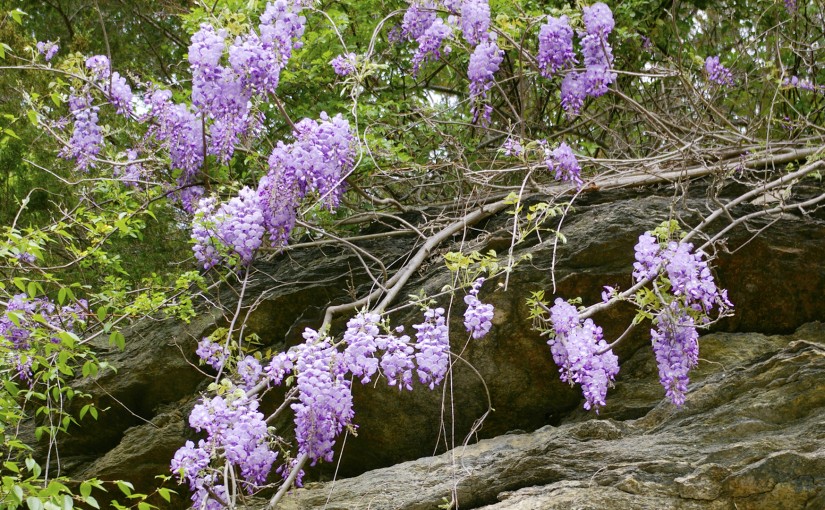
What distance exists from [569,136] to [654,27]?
1036mm

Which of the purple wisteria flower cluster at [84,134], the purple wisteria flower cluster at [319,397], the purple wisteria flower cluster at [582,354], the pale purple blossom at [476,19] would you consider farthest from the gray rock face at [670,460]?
the purple wisteria flower cluster at [84,134]

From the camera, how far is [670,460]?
3.38 meters

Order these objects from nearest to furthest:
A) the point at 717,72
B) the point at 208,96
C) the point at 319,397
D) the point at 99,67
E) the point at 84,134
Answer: the point at 319,397
the point at 208,96
the point at 99,67
the point at 84,134
the point at 717,72

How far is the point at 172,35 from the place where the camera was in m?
7.57

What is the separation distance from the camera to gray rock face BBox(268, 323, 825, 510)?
318 cm

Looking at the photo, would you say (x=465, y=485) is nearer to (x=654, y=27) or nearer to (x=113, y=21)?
(x=654, y=27)

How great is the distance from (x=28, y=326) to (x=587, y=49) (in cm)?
326

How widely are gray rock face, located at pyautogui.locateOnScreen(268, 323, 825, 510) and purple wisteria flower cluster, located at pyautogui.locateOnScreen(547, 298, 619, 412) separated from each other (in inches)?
6.3

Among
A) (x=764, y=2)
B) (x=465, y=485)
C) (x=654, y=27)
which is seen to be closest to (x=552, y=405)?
(x=465, y=485)

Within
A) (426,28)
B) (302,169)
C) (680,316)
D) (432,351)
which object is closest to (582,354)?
(680,316)

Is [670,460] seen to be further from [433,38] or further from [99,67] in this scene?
[99,67]

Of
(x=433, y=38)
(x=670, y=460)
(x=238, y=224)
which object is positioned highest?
(x=433, y=38)

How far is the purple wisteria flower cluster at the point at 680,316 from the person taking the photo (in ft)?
12.1

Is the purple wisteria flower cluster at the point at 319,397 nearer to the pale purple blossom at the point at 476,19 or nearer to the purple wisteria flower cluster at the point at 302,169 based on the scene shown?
the purple wisteria flower cluster at the point at 302,169
